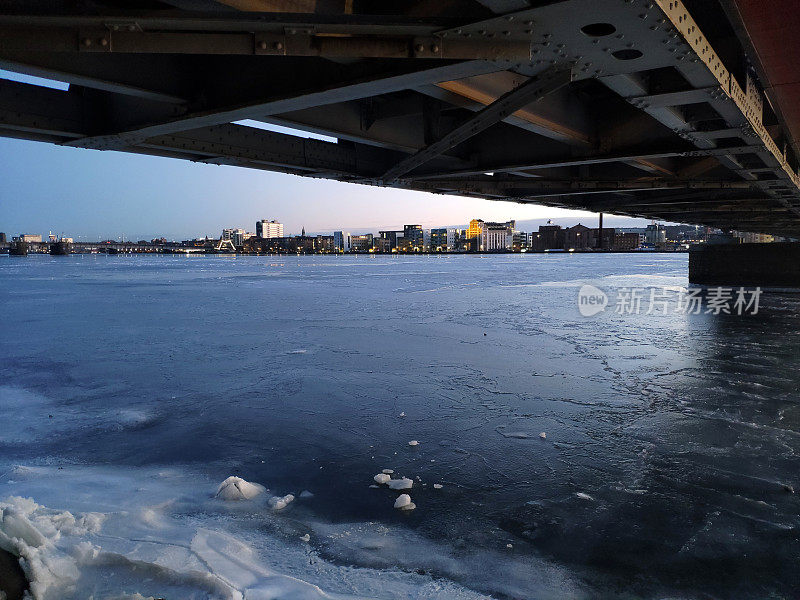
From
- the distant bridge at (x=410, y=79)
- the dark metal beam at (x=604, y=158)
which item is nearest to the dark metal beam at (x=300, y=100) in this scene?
the distant bridge at (x=410, y=79)

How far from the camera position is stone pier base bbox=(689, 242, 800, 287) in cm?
2783

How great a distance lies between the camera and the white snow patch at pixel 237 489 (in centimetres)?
453

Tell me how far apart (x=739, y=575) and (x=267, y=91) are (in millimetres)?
6403

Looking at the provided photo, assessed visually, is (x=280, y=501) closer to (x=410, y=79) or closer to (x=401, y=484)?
(x=401, y=484)

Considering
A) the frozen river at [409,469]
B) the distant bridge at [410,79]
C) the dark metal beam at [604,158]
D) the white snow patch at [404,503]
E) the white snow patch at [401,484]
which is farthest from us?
the dark metal beam at [604,158]

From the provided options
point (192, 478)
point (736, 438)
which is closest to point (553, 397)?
point (736, 438)

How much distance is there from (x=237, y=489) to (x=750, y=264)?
3284 cm

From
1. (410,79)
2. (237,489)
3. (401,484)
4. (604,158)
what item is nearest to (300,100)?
(410,79)

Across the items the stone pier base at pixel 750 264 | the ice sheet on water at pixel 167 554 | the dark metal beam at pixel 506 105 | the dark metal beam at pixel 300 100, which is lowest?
the ice sheet on water at pixel 167 554

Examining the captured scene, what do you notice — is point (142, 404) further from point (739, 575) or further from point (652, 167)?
point (652, 167)

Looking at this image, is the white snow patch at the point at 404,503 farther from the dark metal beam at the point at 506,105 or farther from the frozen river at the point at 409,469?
the dark metal beam at the point at 506,105

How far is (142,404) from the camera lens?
7469 millimetres

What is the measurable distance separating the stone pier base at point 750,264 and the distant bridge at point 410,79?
62.1ft

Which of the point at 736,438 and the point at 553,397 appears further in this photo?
the point at 553,397
